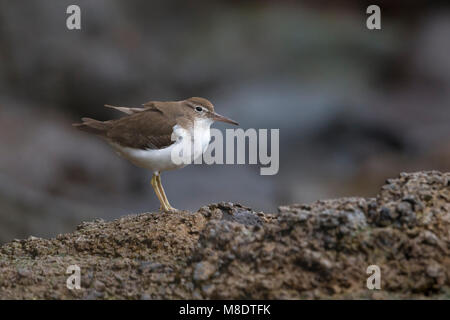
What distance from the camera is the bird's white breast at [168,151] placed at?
20.1 ft

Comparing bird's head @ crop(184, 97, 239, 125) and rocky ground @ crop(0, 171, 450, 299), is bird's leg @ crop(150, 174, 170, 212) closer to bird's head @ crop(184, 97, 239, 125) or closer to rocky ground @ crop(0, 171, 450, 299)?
bird's head @ crop(184, 97, 239, 125)

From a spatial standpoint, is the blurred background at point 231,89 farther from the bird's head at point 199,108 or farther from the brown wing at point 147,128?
the bird's head at point 199,108

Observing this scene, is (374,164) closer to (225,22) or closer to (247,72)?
(247,72)

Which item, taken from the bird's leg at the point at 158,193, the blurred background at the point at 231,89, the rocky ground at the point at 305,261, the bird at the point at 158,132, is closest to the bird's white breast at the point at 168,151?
the bird at the point at 158,132

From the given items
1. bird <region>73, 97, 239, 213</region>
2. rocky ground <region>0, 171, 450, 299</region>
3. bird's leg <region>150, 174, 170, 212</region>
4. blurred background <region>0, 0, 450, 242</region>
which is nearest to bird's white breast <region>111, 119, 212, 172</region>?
bird <region>73, 97, 239, 213</region>

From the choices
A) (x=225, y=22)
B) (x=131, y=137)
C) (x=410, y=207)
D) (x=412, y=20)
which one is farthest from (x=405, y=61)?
(x=410, y=207)

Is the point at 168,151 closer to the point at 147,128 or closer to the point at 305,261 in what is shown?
the point at 147,128

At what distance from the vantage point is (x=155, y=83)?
571 inches

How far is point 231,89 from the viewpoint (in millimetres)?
15016

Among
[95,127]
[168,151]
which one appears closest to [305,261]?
[168,151]

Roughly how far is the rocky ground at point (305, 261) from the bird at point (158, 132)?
1364 millimetres

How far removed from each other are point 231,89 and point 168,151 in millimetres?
9042

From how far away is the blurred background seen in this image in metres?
12.5

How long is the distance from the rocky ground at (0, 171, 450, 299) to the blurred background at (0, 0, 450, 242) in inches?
219
